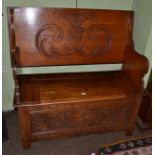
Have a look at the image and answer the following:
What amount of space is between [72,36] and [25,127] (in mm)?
856

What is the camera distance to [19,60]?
67.6 inches

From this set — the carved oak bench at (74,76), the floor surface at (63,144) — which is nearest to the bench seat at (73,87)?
the carved oak bench at (74,76)

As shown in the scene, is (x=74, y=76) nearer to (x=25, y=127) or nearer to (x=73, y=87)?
(x=73, y=87)

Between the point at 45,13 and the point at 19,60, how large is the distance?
0.45 meters

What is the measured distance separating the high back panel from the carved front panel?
17.7 inches

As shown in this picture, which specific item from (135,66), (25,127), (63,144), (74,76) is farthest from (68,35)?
(63,144)

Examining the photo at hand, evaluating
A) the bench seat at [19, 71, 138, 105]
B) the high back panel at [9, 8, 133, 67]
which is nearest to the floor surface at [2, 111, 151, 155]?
the bench seat at [19, 71, 138, 105]

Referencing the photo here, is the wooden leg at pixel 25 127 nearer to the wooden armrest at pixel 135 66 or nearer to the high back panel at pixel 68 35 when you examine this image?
the high back panel at pixel 68 35

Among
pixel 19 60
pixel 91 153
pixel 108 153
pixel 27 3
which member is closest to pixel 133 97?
pixel 108 153

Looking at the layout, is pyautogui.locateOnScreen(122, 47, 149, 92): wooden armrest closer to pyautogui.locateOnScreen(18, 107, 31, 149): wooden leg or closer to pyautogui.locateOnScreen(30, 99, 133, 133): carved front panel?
pyautogui.locateOnScreen(30, 99, 133, 133): carved front panel

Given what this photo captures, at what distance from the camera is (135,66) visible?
174cm

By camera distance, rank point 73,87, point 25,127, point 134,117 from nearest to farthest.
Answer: point 25,127, point 73,87, point 134,117

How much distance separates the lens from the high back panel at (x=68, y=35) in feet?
5.48

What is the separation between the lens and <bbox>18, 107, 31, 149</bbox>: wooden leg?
1.53 meters
